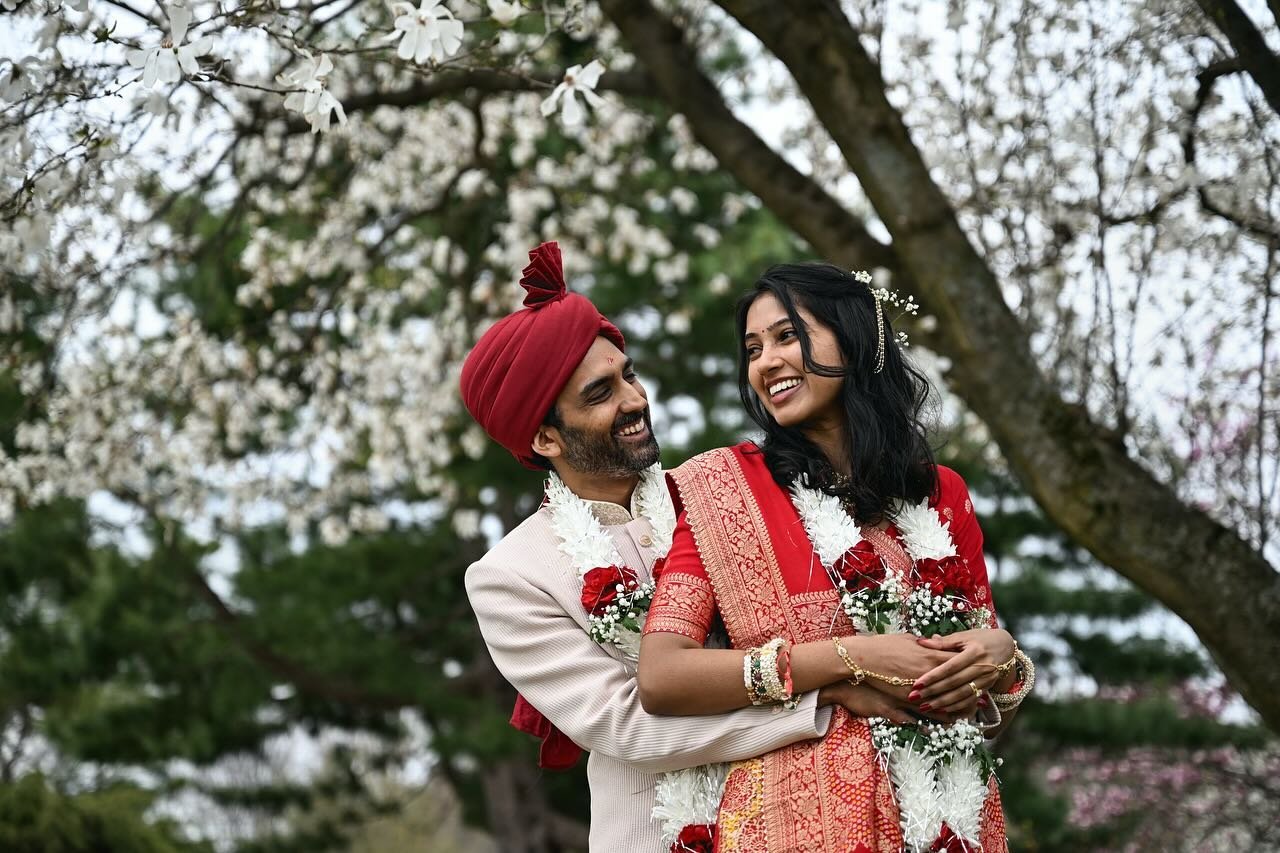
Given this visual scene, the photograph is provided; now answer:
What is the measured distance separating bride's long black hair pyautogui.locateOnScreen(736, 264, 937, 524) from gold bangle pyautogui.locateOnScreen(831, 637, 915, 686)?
0.29 m

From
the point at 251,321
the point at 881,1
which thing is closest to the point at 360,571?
the point at 251,321

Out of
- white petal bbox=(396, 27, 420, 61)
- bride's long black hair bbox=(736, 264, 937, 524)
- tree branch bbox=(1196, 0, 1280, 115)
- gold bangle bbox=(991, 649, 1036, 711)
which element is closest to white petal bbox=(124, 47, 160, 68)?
white petal bbox=(396, 27, 420, 61)

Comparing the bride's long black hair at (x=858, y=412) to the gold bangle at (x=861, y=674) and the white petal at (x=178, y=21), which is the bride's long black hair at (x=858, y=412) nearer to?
the gold bangle at (x=861, y=674)

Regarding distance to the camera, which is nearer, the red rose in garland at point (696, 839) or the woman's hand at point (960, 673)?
the woman's hand at point (960, 673)

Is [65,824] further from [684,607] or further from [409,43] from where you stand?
[684,607]

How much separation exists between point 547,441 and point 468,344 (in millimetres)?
5615

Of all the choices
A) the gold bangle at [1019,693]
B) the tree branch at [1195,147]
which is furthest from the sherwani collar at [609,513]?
the tree branch at [1195,147]

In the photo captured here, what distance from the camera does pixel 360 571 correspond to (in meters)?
10.4

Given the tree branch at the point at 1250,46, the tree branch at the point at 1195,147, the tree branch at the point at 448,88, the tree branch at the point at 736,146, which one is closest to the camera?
the tree branch at the point at 1250,46

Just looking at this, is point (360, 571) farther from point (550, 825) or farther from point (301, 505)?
point (550, 825)

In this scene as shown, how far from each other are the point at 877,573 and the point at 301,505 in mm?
6515

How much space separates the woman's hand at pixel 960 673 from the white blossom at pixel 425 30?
1513 mm

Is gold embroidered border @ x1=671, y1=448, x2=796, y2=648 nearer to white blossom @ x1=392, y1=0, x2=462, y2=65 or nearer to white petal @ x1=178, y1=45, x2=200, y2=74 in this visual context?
white blossom @ x1=392, y1=0, x2=462, y2=65

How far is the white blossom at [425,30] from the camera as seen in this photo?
2.98 meters
